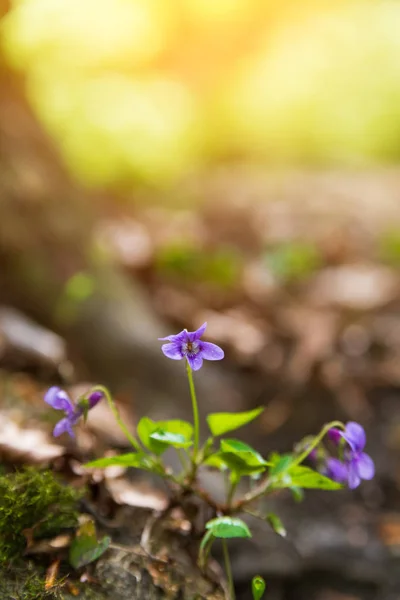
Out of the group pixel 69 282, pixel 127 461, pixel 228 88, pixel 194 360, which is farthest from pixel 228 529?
pixel 228 88

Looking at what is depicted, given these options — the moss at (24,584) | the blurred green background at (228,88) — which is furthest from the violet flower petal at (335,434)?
the blurred green background at (228,88)

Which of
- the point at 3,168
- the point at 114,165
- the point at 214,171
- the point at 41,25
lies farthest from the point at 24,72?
the point at 214,171

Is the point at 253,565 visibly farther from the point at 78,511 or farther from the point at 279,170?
the point at 279,170

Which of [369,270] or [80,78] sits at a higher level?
[80,78]

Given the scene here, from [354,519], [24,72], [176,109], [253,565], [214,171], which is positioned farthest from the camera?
[214,171]

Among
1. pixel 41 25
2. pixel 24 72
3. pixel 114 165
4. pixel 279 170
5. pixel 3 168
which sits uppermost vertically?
pixel 41 25

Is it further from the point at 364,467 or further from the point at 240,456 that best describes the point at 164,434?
the point at 364,467
